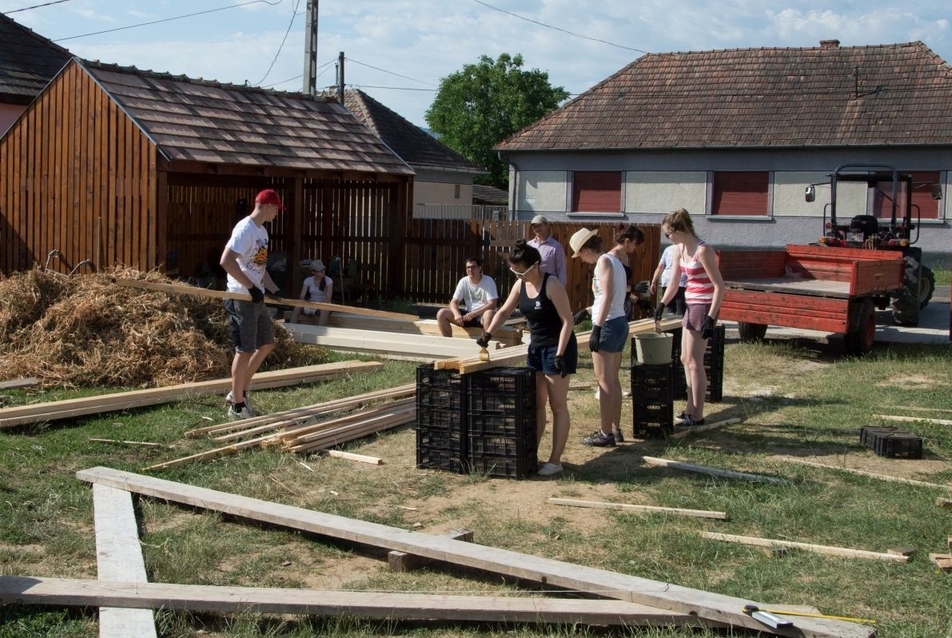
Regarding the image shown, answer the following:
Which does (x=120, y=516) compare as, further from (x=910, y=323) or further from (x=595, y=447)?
(x=910, y=323)

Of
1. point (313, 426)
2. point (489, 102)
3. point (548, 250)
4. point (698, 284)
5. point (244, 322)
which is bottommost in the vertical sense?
point (313, 426)

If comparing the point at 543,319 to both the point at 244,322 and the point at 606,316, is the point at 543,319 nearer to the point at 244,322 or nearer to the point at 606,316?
the point at 606,316

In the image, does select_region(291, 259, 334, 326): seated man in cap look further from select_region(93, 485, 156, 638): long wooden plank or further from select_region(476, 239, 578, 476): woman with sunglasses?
select_region(93, 485, 156, 638): long wooden plank

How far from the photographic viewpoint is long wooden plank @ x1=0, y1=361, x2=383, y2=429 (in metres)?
8.44

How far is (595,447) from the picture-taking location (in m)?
8.49

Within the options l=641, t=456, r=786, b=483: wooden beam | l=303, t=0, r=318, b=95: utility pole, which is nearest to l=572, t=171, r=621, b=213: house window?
l=303, t=0, r=318, b=95: utility pole

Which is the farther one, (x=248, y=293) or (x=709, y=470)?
(x=248, y=293)

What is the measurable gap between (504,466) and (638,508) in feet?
3.86

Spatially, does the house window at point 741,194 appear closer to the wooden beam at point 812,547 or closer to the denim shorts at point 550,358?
the denim shorts at point 550,358

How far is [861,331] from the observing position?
45.2 ft

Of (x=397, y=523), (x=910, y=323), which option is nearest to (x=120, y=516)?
(x=397, y=523)

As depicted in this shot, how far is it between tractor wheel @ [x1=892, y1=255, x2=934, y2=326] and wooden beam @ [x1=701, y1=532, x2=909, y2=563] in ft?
38.0

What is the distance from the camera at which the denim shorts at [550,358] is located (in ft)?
24.6

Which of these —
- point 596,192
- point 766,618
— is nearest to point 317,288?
point 766,618
